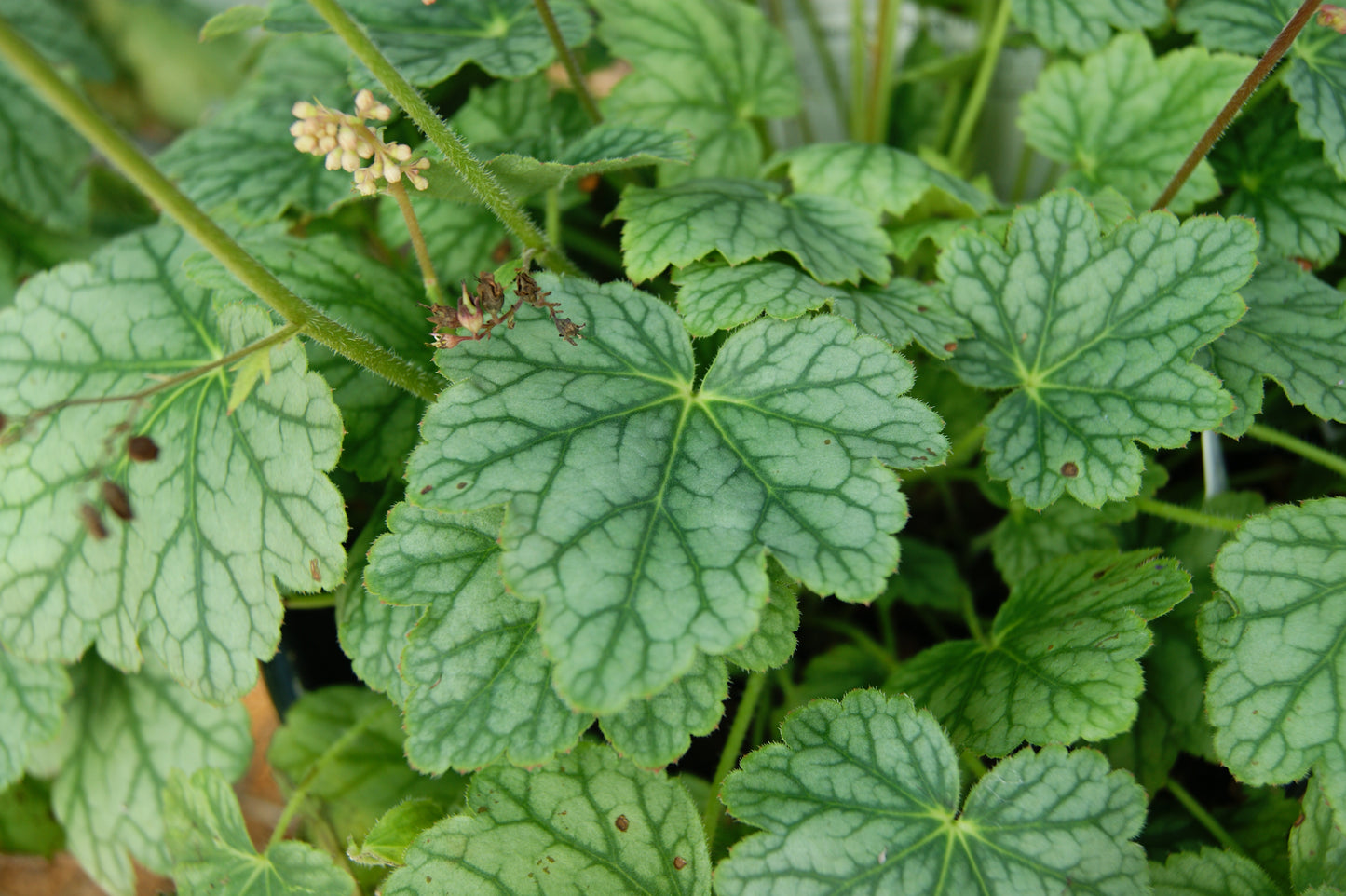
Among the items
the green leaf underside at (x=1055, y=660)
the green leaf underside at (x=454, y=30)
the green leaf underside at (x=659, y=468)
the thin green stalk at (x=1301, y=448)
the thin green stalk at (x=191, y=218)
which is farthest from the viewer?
the green leaf underside at (x=454, y=30)

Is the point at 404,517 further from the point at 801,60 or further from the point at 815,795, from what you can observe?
the point at 801,60

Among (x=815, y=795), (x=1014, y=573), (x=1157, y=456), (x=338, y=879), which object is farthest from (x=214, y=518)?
(x=1157, y=456)

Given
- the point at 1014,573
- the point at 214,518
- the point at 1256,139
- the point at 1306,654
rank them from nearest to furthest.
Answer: the point at 1306,654 → the point at 214,518 → the point at 1014,573 → the point at 1256,139

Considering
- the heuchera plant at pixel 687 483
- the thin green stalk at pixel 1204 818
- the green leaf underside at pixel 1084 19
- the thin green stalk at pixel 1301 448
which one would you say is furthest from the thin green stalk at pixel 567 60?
the thin green stalk at pixel 1204 818

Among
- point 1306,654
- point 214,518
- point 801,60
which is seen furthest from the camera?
point 801,60

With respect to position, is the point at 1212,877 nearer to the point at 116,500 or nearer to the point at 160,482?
the point at 116,500

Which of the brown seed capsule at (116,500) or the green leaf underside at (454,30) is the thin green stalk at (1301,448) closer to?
the green leaf underside at (454,30)

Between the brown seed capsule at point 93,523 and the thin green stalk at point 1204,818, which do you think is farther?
the thin green stalk at point 1204,818

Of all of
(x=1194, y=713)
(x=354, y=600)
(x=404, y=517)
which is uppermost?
(x=404, y=517)
